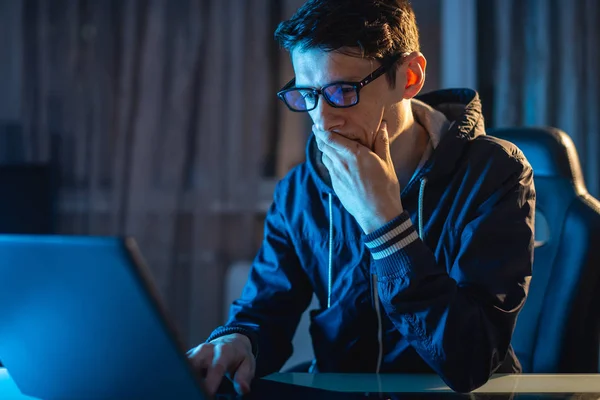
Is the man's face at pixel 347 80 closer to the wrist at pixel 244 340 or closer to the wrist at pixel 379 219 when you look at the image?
the wrist at pixel 379 219

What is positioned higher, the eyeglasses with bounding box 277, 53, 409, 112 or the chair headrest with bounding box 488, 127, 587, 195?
the eyeglasses with bounding box 277, 53, 409, 112

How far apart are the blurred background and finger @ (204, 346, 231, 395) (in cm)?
149

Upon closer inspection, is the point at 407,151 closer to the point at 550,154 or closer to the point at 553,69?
the point at 550,154

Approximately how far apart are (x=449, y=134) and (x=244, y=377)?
55cm

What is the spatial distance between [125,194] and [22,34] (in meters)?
0.72

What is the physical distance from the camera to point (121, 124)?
2459 mm

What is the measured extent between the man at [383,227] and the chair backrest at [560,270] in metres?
0.13

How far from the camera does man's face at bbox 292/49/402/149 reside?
42.1 inches

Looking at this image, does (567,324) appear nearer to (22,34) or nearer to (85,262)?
(85,262)

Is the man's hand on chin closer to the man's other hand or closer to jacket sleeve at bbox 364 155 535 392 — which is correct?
jacket sleeve at bbox 364 155 535 392

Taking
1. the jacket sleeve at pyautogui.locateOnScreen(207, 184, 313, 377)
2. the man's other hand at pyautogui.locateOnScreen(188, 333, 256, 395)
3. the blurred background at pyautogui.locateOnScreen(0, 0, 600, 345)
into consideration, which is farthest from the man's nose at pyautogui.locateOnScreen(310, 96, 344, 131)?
the blurred background at pyautogui.locateOnScreen(0, 0, 600, 345)

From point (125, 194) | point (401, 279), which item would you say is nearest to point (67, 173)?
point (125, 194)

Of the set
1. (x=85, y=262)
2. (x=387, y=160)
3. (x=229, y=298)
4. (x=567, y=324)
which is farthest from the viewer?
(x=229, y=298)

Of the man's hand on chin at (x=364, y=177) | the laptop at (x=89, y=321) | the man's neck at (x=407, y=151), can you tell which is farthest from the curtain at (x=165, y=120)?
the laptop at (x=89, y=321)
